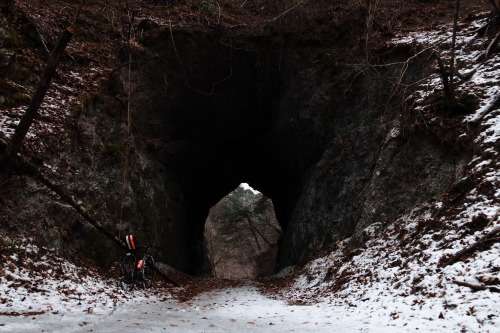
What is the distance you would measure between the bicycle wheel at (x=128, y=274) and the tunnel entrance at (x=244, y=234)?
21930 millimetres

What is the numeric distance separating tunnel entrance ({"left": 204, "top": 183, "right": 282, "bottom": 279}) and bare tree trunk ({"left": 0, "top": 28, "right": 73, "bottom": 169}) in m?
25.3

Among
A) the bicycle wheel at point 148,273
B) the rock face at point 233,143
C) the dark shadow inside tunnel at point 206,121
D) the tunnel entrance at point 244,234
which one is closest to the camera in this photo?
the bicycle wheel at point 148,273

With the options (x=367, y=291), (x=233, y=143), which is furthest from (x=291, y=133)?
(x=367, y=291)

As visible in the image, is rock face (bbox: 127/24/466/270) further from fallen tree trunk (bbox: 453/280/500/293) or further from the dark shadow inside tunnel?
fallen tree trunk (bbox: 453/280/500/293)

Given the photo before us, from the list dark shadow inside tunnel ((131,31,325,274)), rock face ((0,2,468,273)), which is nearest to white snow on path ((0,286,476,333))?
rock face ((0,2,468,273))

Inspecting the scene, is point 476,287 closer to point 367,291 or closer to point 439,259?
point 439,259

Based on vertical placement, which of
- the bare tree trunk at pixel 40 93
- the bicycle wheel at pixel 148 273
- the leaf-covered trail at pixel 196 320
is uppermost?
the bare tree trunk at pixel 40 93

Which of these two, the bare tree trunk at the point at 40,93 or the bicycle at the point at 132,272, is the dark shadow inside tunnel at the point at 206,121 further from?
the bare tree trunk at the point at 40,93

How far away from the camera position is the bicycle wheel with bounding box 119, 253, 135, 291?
24.1 feet

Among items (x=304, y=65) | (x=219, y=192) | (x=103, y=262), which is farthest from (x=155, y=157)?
(x=219, y=192)

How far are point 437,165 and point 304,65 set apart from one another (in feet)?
25.8

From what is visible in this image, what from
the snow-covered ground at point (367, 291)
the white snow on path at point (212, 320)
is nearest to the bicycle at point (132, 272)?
the snow-covered ground at point (367, 291)

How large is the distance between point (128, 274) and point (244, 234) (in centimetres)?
2484

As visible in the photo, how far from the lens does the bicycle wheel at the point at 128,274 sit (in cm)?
735
